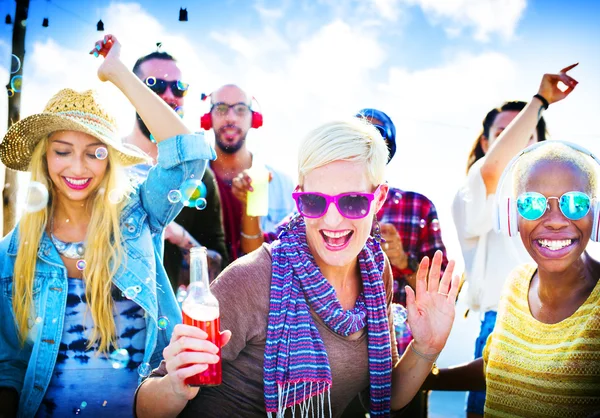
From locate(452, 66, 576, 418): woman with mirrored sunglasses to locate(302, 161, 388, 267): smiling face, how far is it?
1.47m

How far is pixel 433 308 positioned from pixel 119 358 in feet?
4.91

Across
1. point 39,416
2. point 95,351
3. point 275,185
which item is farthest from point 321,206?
point 275,185

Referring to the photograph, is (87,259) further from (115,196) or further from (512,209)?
(512,209)

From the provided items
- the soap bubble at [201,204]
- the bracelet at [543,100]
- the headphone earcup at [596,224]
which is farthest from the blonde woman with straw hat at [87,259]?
the bracelet at [543,100]

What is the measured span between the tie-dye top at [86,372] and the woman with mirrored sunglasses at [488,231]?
2166 millimetres

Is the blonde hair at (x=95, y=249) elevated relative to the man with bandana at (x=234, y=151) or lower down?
lower down

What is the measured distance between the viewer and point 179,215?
3.87m

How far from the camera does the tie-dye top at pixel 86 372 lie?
2.56 meters

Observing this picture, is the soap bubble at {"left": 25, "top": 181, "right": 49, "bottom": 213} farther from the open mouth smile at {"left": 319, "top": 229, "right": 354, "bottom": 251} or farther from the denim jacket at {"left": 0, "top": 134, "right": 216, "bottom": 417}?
the open mouth smile at {"left": 319, "top": 229, "right": 354, "bottom": 251}

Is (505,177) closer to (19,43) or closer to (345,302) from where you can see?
(345,302)

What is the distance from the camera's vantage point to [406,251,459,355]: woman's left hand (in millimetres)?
2352

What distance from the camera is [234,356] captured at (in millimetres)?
2184

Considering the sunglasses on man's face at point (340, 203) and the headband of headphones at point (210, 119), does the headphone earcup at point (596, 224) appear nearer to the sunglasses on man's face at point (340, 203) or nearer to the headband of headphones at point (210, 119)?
the sunglasses on man's face at point (340, 203)

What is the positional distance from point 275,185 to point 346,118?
2138 mm
